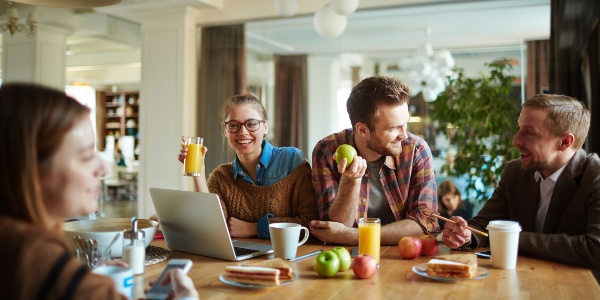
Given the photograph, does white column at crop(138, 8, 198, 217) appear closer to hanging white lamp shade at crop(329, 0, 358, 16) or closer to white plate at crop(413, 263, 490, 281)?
hanging white lamp shade at crop(329, 0, 358, 16)

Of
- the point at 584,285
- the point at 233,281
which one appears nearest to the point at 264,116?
the point at 233,281

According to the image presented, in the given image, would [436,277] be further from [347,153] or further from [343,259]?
[347,153]

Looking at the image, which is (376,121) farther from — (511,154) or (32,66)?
(32,66)

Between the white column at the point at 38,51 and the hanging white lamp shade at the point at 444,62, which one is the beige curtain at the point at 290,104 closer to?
the hanging white lamp shade at the point at 444,62

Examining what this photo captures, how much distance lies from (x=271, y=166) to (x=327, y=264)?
3.02 feet

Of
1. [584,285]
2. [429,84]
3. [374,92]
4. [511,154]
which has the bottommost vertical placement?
[584,285]

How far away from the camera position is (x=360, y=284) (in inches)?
54.9

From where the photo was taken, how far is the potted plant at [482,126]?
4270mm

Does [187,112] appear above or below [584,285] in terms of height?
above

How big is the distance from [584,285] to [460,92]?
10.6 feet

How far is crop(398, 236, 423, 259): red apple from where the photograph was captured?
1.68m

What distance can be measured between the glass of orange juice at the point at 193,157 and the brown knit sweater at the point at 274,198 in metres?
0.18

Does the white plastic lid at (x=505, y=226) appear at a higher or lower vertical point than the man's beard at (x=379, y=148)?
lower

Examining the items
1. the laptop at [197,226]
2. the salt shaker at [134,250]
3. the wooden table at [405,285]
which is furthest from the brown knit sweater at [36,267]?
the laptop at [197,226]
